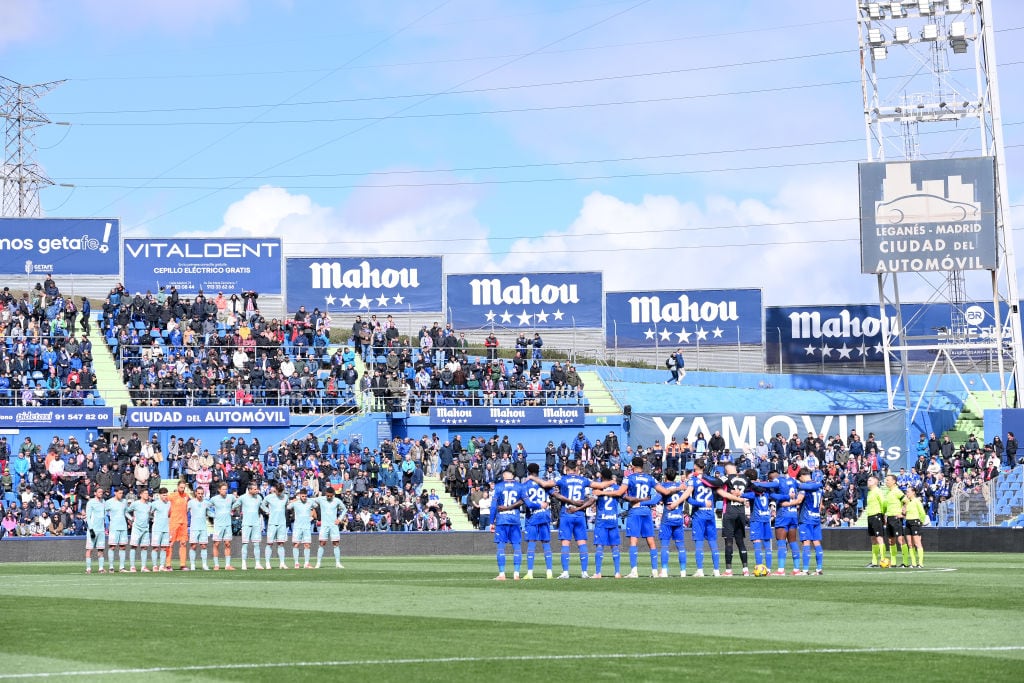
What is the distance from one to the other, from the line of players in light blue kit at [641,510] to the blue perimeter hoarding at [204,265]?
119 ft

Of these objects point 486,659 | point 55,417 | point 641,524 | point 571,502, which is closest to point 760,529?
point 641,524

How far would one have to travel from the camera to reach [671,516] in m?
25.1

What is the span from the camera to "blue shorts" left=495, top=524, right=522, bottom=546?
24.4 meters

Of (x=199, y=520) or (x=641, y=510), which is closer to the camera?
(x=641, y=510)

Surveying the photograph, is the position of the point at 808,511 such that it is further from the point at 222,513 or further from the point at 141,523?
the point at 141,523

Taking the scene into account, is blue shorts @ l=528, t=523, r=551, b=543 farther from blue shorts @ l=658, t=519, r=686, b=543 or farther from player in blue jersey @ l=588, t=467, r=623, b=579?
blue shorts @ l=658, t=519, r=686, b=543

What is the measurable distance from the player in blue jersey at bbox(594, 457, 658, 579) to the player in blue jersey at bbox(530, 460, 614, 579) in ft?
0.94

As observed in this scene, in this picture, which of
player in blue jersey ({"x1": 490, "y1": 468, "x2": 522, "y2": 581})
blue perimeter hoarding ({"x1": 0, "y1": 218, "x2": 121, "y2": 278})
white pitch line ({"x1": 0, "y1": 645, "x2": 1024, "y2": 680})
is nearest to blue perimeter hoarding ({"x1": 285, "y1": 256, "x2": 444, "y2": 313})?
blue perimeter hoarding ({"x1": 0, "y1": 218, "x2": 121, "y2": 278})

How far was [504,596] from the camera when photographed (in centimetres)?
2050

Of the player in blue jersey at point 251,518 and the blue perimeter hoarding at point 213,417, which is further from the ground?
the blue perimeter hoarding at point 213,417

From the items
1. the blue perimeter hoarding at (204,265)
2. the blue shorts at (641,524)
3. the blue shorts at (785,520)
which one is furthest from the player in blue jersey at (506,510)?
the blue perimeter hoarding at (204,265)

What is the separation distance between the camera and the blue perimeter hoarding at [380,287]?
62281 millimetres

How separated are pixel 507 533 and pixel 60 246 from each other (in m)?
40.4

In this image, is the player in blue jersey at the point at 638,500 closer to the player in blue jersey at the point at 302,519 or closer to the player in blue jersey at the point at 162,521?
the player in blue jersey at the point at 302,519
